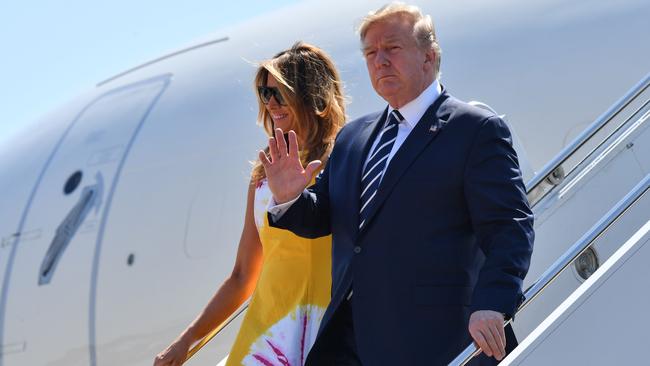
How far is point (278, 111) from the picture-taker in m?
3.47

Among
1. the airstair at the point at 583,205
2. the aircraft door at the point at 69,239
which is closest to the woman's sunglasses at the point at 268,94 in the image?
the airstair at the point at 583,205

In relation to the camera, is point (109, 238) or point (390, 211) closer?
point (390, 211)

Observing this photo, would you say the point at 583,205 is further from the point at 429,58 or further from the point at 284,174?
the point at 284,174

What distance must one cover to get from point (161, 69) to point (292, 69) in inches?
170

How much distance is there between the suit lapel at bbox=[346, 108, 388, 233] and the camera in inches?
115

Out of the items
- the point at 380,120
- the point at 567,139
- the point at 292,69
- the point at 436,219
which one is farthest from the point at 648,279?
the point at 567,139

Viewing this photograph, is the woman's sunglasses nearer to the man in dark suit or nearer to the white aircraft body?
the man in dark suit

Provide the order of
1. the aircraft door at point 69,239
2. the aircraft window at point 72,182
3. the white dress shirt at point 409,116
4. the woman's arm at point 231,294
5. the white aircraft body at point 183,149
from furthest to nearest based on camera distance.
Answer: the aircraft window at point 72,182 → the aircraft door at point 69,239 → the white aircraft body at point 183,149 → the woman's arm at point 231,294 → the white dress shirt at point 409,116

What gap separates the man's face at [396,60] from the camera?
9.37 ft

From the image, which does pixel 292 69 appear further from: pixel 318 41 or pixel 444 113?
pixel 318 41

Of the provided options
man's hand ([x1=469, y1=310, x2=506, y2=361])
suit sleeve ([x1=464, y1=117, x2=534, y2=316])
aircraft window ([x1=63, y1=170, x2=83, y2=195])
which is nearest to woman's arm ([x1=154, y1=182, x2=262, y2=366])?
suit sleeve ([x1=464, y1=117, x2=534, y2=316])

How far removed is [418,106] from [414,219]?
37 centimetres

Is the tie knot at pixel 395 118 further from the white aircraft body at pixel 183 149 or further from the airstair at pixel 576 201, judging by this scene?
the white aircraft body at pixel 183 149

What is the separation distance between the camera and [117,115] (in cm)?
743
